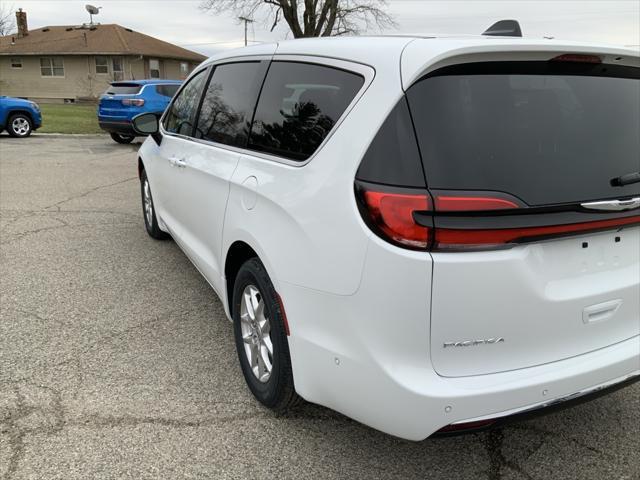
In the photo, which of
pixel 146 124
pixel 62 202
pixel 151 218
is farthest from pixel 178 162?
pixel 62 202

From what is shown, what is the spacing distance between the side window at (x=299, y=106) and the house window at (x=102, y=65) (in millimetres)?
40258

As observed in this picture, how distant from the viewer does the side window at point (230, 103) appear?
3.11m

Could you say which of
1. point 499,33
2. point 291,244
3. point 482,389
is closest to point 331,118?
point 291,244

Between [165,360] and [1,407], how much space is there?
0.87 metres

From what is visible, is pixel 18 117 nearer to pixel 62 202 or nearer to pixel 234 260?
pixel 62 202

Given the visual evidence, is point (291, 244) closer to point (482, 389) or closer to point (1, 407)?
point (482, 389)

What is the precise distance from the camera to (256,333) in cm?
288

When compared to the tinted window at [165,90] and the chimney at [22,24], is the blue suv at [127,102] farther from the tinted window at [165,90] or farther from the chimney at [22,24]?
the chimney at [22,24]

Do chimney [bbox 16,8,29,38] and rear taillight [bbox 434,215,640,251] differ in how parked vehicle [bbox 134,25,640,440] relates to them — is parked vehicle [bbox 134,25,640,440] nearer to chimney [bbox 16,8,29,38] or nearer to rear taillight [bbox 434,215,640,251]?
rear taillight [bbox 434,215,640,251]

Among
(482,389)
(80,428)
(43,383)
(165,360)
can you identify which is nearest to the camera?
(482,389)

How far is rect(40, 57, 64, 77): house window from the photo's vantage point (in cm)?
3972

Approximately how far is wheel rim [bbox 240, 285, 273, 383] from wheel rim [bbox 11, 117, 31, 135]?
15.4 metres

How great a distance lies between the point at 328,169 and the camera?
2.18m

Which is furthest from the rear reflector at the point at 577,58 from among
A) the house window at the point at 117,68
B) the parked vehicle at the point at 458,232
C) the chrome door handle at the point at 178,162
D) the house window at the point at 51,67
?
the house window at the point at 51,67
